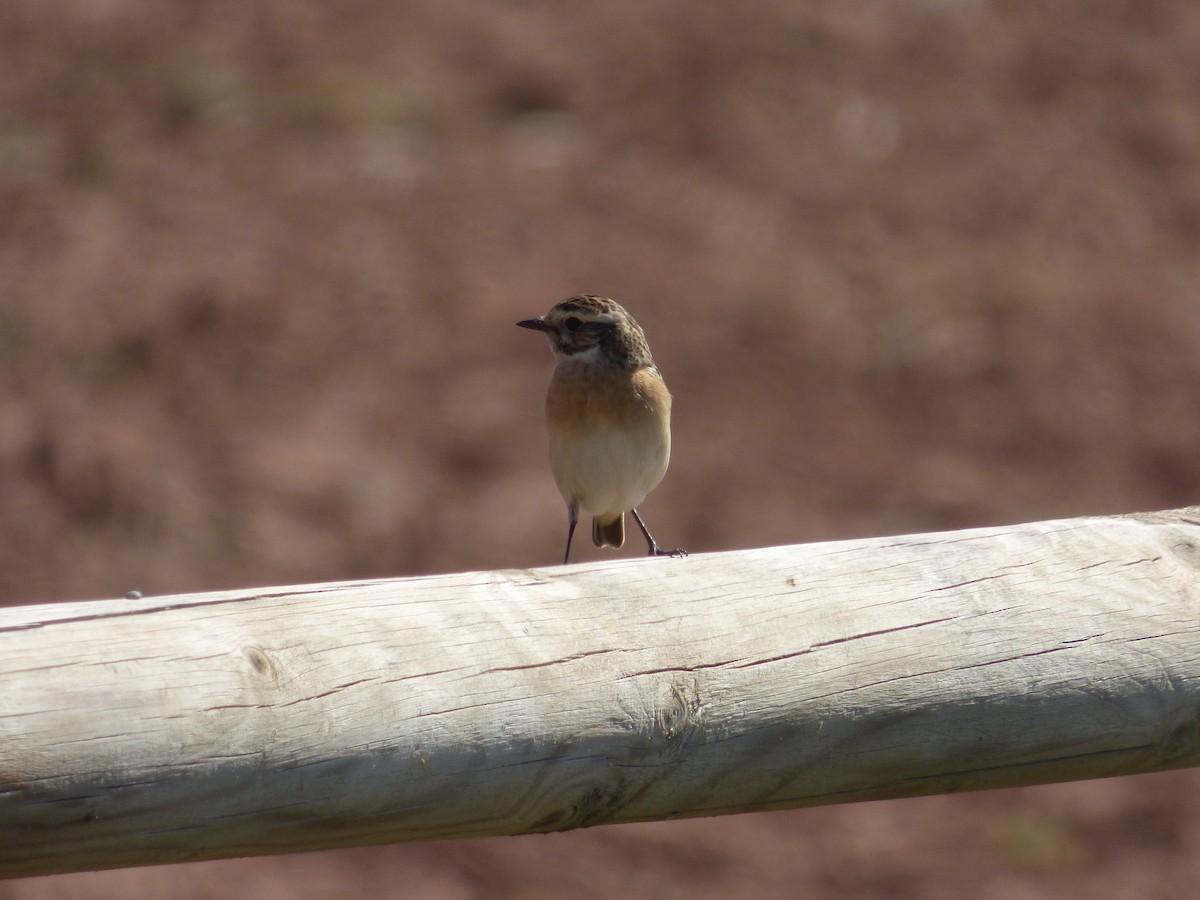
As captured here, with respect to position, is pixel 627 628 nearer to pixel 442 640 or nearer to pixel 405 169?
pixel 442 640

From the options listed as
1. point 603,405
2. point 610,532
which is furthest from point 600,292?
point 603,405

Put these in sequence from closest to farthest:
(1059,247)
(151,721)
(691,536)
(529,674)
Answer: (151,721) → (529,674) → (691,536) → (1059,247)

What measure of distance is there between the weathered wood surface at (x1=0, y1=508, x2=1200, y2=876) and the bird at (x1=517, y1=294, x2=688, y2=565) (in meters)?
2.76

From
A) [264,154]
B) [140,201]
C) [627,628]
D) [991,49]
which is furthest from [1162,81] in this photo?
[627,628]

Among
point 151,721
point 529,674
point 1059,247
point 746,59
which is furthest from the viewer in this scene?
point 746,59

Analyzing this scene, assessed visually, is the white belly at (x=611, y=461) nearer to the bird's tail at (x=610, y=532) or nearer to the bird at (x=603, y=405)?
the bird at (x=603, y=405)

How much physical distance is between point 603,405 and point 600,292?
6965mm

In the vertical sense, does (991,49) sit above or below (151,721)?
above

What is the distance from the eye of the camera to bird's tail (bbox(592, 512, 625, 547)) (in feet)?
23.8

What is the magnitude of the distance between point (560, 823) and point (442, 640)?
446 millimetres

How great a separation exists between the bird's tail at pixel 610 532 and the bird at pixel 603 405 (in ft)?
2.14

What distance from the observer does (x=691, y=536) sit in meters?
11.6

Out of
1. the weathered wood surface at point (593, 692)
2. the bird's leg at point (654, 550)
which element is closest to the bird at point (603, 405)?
the bird's leg at point (654, 550)

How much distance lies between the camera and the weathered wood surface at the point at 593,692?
2.70m
